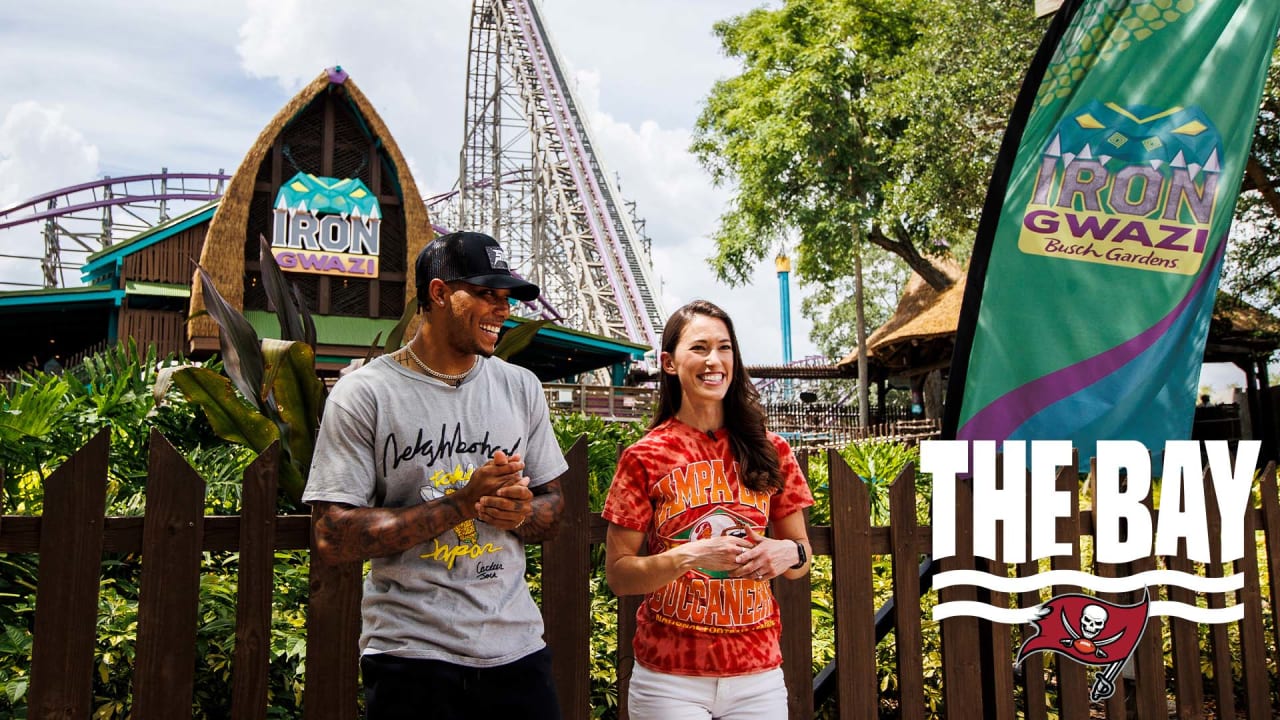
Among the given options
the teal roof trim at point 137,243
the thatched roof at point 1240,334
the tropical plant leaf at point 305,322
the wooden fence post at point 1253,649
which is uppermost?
the teal roof trim at point 137,243

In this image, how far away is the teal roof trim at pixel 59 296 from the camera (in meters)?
13.1

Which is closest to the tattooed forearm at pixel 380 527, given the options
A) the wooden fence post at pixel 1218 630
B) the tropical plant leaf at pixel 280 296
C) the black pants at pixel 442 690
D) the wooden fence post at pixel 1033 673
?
the black pants at pixel 442 690

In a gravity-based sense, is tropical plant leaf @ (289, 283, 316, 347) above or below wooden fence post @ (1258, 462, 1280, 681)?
above

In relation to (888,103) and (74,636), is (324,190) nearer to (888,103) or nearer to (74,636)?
(888,103)

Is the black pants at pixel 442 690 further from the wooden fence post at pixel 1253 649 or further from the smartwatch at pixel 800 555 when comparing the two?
the wooden fence post at pixel 1253 649

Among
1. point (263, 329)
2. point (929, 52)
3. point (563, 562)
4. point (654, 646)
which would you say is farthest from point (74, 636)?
point (929, 52)

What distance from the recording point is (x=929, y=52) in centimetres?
1644

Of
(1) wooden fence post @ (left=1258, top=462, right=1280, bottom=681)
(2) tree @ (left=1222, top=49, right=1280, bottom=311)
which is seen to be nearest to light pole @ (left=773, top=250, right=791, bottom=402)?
(2) tree @ (left=1222, top=49, right=1280, bottom=311)

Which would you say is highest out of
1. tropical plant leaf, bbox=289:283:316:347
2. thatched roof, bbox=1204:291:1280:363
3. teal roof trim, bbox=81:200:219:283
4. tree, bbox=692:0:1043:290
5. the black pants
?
tree, bbox=692:0:1043:290

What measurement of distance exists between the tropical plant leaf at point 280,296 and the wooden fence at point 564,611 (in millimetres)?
1540

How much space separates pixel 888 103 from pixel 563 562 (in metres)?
17.1

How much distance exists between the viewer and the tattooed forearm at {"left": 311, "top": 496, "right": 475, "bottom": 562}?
177 centimetres

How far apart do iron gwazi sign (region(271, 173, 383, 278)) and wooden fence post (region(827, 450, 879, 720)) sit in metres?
11.9

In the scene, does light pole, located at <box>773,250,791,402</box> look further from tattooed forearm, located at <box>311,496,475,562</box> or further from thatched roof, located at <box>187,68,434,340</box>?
tattooed forearm, located at <box>311,496,475,562</box>
